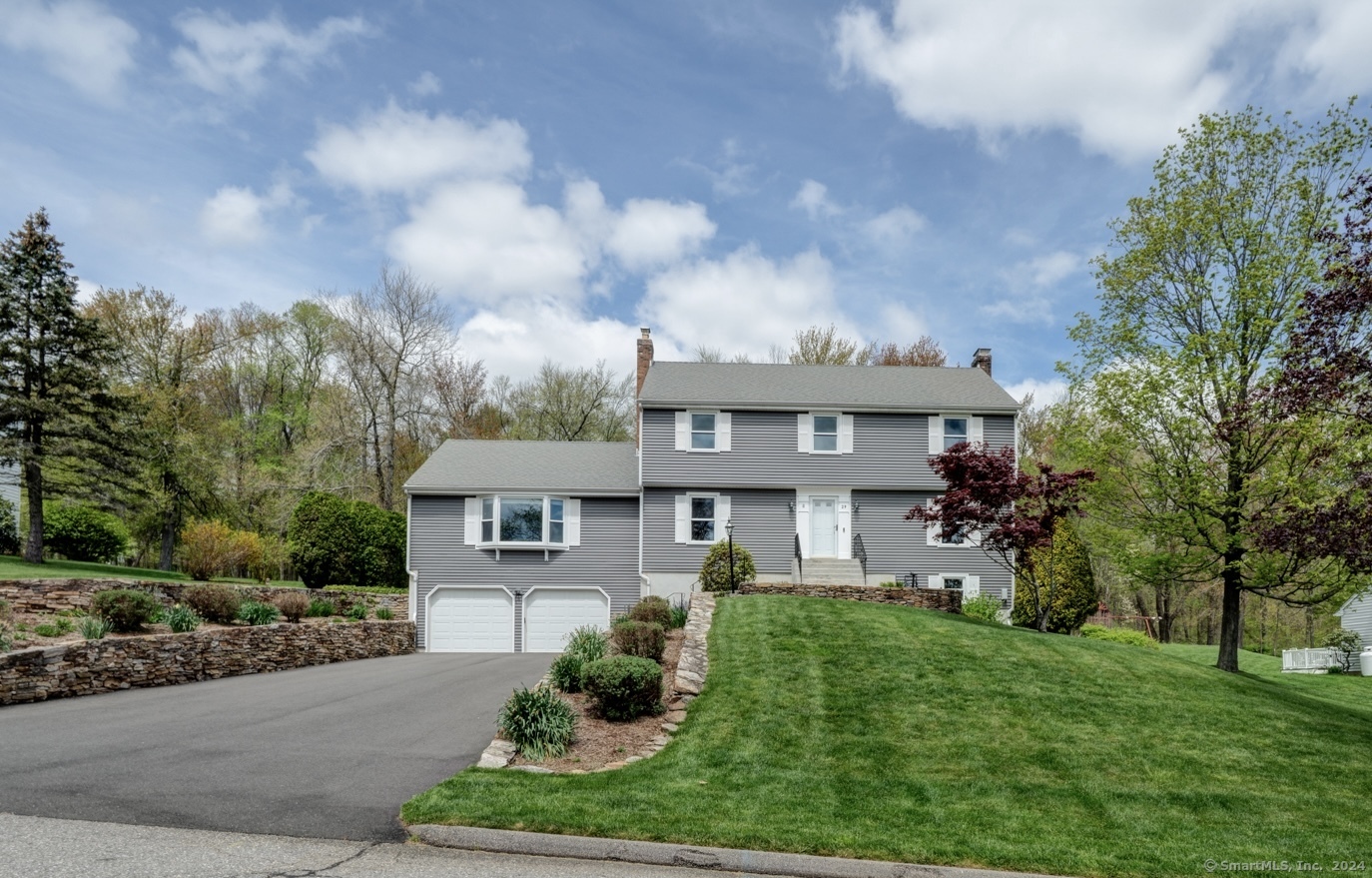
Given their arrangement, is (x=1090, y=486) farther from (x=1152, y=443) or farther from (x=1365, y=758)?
(x=1365, y=758)

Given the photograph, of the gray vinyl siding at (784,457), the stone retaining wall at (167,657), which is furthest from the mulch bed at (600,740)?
the gray vinyl siding at (784,457)

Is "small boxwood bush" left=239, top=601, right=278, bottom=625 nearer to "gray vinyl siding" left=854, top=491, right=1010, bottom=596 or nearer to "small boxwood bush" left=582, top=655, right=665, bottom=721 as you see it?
"small boxwood bush" left=582, top=655, right=665, bottom=721

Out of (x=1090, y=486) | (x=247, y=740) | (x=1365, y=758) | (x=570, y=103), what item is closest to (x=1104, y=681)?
(x=1365, y=758)

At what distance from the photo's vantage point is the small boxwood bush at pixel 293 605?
20.5m

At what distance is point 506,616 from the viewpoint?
1067 inches

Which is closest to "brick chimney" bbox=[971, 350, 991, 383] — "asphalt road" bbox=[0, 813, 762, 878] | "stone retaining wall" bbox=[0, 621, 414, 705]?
"stone retaining wall" bbox=[0, 621, 414, 705]

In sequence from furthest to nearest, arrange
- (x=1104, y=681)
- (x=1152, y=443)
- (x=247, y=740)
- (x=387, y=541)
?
1. (x=387, y=541)
2. (x=1152, y=443)
3. (x=1104, y=681)
4. (x=247, y=740)

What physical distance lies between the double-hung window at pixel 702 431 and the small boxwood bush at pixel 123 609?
49.4 ft

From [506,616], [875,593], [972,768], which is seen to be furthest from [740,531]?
[972,768]

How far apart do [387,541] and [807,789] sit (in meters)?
23.3

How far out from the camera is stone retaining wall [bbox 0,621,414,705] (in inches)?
508

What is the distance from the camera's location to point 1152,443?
18297mm

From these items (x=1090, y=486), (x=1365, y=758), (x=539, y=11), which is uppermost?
(x=539, y=11)

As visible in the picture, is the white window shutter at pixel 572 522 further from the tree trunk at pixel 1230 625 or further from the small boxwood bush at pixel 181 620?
the tree trunk at pixel 1230 625
